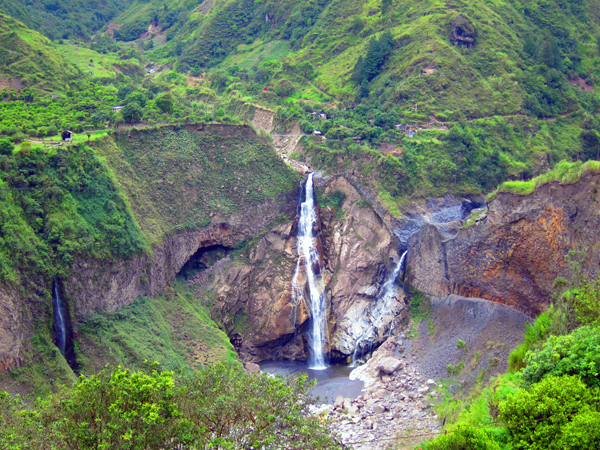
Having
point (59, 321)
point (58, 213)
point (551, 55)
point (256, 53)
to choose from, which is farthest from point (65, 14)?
point (59, 321)

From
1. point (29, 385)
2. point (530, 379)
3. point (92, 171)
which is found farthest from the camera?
point (92, 171)

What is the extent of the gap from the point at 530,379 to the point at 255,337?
24708mm

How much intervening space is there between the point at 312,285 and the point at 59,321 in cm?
1871

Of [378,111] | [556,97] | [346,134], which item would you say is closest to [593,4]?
[556,97]

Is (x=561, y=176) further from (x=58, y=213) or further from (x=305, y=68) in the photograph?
(x=305, y=68)

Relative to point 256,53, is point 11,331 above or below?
below

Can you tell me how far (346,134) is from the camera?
174 ft

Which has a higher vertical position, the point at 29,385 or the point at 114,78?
the point at 114,78

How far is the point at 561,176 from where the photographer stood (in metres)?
34.0

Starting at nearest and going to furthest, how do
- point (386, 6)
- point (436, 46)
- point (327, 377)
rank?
point (327, 377) < point (436, 46) < point (386, 6)

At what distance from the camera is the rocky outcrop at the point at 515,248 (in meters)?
32.7

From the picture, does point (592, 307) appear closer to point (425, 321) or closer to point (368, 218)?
point (425, 321)

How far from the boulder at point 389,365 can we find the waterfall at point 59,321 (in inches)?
766

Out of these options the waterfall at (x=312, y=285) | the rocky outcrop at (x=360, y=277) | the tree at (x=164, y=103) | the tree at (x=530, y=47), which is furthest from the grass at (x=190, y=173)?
the tree at (x=530, y=47)
